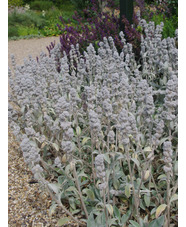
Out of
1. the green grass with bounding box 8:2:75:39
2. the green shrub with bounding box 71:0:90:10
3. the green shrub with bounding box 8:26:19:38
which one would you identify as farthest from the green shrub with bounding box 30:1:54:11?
the green shrub with bounding box 8:26:19:38

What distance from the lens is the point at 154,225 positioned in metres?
1.74

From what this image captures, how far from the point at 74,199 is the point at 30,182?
66 cm

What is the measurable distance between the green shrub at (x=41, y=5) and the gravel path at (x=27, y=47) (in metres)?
6.35

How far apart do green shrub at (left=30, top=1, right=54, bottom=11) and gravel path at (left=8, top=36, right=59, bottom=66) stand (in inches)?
250

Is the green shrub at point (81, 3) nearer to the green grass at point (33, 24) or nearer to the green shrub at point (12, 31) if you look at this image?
the green grass at point (33, 24)

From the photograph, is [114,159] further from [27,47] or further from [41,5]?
[41,5]

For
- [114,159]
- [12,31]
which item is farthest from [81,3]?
[114,159]

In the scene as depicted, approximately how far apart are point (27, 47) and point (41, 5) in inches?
317

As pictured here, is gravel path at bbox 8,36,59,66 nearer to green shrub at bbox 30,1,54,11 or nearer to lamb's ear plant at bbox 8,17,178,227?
lamb's ear plant at bbox 8,17,178,227

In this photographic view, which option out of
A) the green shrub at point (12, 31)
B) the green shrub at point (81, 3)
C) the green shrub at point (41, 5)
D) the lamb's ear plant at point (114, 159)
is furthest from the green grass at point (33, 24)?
the lamb's ear plant at point (114, 159)

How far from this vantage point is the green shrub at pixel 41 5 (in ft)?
53.9

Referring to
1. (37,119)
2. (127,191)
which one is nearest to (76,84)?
(37,119)

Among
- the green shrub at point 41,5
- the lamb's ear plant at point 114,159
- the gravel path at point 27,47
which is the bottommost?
the lamb's ear plant at point 114,159

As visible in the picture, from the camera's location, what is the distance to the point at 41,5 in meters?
16.4
